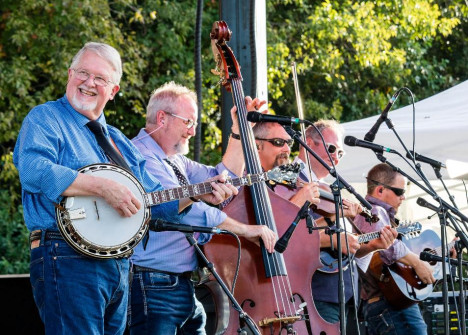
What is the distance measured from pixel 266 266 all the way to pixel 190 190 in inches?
31.3

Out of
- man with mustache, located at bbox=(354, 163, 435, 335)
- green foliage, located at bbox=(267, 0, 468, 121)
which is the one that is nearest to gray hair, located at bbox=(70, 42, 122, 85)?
man with mustache, located at bbox=(354, 163, 435, 335)

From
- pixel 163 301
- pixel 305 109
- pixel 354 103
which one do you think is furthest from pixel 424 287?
pixel 354 103

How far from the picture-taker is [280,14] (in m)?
16.2

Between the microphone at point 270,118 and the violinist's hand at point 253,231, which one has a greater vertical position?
the microphone at point 270,118

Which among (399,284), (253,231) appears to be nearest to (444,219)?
(253,231)

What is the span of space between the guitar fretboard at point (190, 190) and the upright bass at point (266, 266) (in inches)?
11.5

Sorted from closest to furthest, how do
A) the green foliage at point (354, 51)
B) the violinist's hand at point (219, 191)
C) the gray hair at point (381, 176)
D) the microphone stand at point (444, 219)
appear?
the violinist's hand at point (219, 191)
the microphone stand at point (444, 219)
the gray hair at point (381, 176)
the green foliage at point (354, 51)

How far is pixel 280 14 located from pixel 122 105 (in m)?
3.76

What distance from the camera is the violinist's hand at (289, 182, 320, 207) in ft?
17.5

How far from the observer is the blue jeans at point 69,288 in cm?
375

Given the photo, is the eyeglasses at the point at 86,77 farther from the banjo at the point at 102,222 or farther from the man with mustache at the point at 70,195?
the banjo at the point at 102,222

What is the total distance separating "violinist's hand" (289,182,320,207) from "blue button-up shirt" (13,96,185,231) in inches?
62.4

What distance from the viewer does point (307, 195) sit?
5352 millimetres

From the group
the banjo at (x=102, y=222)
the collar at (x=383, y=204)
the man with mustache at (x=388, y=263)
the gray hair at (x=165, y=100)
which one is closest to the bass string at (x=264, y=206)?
the gray hair at (x=165, y=100)
